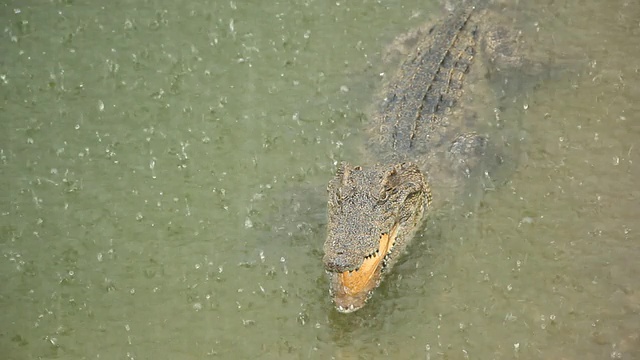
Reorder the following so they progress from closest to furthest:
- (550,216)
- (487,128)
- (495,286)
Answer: (495,286) < (550,216) < (487,128)

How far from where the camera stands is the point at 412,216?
17.7 ft

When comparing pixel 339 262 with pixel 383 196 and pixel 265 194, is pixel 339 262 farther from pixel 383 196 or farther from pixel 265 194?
pixel 265 194

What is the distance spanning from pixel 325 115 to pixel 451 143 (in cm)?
103

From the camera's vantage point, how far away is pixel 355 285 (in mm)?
5012

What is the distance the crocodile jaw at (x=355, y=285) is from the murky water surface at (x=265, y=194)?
0.35ft

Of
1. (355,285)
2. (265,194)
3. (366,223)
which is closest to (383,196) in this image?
(366,223)

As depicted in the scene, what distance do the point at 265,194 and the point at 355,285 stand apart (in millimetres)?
1143

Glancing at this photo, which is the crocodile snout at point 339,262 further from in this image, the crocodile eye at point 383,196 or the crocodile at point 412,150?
the crocodile eye at point 383,196

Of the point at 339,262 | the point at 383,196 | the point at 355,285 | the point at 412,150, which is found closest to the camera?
the point at 339,262

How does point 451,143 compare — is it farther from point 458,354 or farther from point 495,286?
point 458,354

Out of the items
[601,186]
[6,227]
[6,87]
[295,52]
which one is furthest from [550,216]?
[6,87]

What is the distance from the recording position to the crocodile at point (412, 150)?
5.01 meters

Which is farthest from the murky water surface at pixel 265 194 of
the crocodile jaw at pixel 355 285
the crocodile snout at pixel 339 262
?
the crocodile snout at pixel 339 262

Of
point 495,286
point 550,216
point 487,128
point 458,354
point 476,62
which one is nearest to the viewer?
point 458,354
